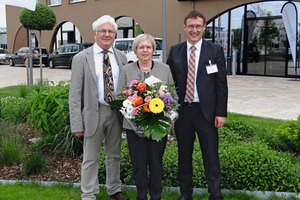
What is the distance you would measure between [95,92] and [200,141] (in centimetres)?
109

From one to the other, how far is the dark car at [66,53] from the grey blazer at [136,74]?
20.1 metres

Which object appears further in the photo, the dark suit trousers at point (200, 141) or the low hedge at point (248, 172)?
the low hedge at point (248, 172)

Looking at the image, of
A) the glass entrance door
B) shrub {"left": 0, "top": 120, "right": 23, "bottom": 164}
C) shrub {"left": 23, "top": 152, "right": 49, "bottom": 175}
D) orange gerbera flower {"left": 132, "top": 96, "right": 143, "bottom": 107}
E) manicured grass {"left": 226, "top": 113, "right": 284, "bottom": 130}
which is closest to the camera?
orange gerbera flower {"left": 132, "top": 96, "right": 143, "bottom": 107}

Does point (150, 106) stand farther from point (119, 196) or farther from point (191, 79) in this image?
point (119, 196)

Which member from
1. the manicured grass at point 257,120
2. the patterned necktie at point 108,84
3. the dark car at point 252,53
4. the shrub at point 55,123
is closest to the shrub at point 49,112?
the shrub at point 55,123

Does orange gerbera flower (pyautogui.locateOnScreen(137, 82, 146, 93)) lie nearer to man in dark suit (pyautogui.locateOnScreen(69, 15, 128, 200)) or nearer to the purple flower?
the purple flower

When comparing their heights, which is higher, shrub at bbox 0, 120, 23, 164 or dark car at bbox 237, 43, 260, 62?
dark car at bbox 237, 43, 260, 62

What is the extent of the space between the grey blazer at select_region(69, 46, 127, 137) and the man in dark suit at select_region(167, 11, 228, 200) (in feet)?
2.46

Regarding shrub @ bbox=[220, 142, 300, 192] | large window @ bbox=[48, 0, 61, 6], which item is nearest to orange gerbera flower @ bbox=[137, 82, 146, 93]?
shrub @ bbox=[220, 142, 300, 192]

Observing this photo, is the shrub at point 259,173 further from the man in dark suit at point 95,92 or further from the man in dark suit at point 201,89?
the man in dark suit at point 95,92

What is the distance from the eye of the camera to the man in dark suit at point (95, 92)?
3.61 m

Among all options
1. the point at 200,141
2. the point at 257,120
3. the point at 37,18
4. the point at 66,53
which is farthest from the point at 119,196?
the point at 66,53

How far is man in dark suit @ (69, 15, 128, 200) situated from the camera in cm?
361

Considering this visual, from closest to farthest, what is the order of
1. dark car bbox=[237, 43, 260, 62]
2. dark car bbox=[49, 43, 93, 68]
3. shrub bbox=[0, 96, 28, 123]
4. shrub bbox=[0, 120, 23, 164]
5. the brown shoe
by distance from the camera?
the brown shoe → shrub bbox=[0, 120, 23, 164] → shrub bbox=[0, 96, 28, 123] → dark car bbox=[237, 43, 260, 62] → dark car bbox=[49, 43, 93, 68]
